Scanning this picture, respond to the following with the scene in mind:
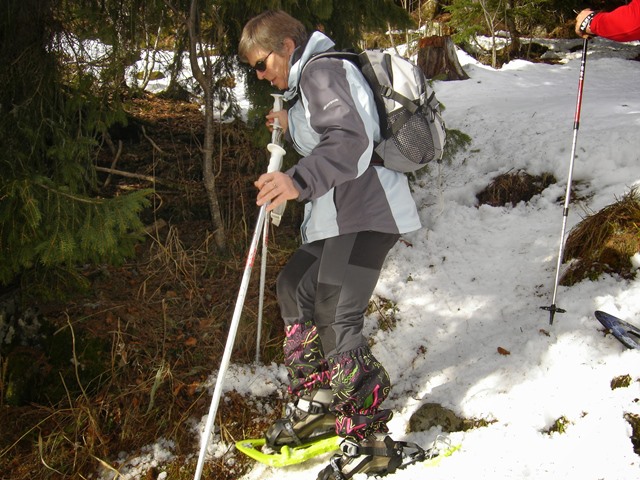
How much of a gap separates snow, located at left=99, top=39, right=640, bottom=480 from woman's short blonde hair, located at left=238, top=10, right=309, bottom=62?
1289 millimetres

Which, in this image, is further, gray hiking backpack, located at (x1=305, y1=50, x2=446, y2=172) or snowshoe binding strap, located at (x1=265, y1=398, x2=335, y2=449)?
snowshoe binding strap, located at (x1=265, y1=398, x2=335, y2=449)

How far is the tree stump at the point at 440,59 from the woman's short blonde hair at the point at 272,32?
6.95 m

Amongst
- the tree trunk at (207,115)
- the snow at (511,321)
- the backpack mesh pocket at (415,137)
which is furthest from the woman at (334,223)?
the tree trunk at (207,115)

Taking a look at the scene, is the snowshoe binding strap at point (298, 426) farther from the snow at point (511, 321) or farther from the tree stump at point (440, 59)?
the tree stump at point (440, 59)

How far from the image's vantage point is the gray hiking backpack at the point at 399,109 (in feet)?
8.45

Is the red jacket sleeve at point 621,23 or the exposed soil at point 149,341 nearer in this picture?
the exposed soil at point 149,341

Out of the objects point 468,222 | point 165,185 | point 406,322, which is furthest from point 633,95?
point 165,185

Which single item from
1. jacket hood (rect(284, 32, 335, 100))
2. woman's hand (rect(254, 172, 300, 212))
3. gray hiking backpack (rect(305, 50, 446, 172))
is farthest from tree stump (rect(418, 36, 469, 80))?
woman's hand (rect(254, 172, 300, 212))

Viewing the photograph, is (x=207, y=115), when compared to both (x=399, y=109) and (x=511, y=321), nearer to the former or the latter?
(x=399, y=109)

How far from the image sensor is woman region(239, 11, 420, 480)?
2365 mm

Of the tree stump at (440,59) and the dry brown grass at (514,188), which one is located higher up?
the tree stump at (440,59)

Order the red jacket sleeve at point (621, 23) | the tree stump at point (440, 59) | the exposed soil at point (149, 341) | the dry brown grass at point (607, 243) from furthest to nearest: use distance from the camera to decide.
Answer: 1. the tree stump at point (440, 59)
2. the dry brown grass at point (607, 243)
3. the red jacket sleeve at point (621, 23)
4. the exposed soil at point (149, 341)

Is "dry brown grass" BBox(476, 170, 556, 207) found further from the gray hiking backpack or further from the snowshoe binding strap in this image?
the snowshoe binding strap

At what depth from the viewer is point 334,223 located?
2.79 meters
